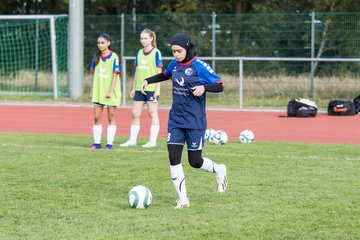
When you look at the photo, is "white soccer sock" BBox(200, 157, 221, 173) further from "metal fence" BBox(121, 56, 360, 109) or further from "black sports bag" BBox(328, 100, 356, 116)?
"metal fence" BBox(121, 56, 360, 109)

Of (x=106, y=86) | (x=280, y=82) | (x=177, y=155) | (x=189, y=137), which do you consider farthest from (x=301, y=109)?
(x=177, y=155)

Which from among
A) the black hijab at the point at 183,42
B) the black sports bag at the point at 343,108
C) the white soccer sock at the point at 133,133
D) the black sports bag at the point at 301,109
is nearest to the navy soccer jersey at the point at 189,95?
the black hijab at the point at 183,42

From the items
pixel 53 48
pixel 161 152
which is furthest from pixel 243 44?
pixel 161 152

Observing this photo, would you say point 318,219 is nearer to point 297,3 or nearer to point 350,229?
point 350,229

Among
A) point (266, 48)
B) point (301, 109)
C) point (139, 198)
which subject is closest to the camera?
point (139, 198)

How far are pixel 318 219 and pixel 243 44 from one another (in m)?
19.0

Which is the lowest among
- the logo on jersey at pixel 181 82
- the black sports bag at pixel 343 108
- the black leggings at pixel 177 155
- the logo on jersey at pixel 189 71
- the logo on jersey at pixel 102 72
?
the black sports bag at pixel 343 108

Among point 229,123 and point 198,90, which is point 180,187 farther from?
point 229,123

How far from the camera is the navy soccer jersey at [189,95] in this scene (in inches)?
348

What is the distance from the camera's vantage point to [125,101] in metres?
25.1

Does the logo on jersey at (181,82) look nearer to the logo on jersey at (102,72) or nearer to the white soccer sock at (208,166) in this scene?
the white soccer sock at (208,166)

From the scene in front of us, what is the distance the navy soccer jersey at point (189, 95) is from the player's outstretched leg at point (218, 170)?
46cm

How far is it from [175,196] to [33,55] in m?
20.9

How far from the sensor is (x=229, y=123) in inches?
773
